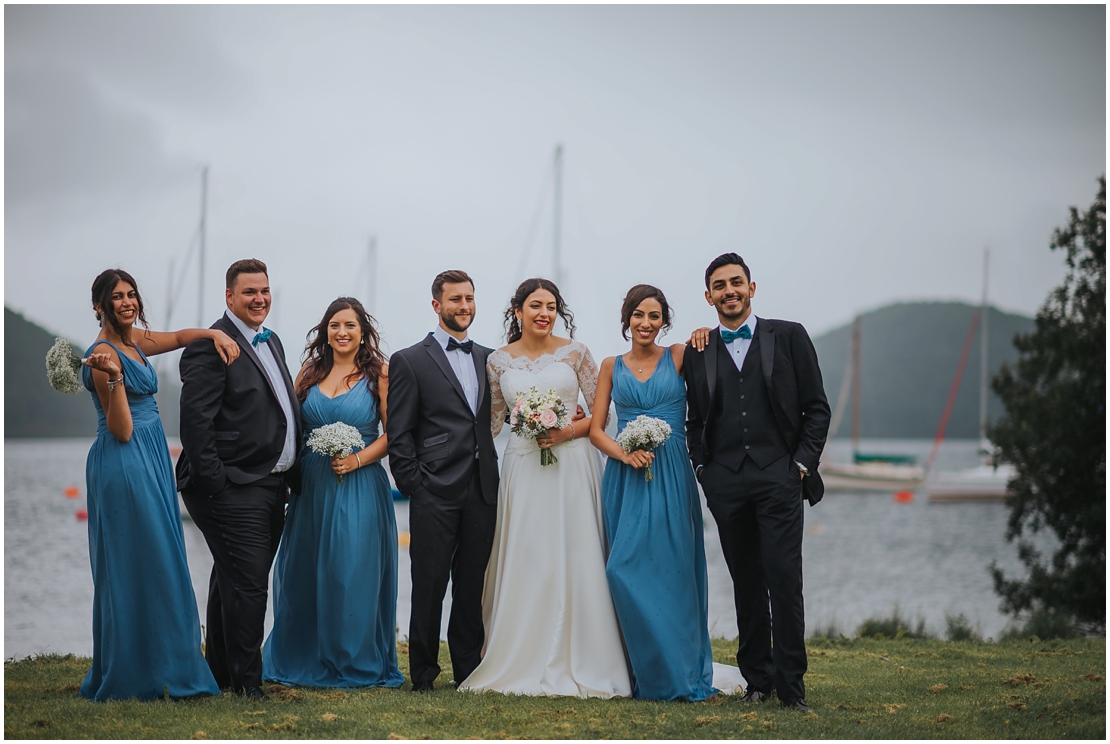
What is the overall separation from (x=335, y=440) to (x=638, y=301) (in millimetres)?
1964

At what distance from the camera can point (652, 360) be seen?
5746mm

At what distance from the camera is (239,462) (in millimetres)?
5320

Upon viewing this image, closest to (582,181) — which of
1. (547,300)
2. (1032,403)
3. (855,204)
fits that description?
(855,204)

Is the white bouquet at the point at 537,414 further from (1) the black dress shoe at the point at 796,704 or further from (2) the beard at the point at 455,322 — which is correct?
(1) the black dress shoe at the point at 796,704

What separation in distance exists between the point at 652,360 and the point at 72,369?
320 centimetres

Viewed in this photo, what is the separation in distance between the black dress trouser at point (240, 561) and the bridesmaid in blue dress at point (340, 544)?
554mm

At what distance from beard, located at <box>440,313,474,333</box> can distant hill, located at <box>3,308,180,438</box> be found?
86.7 feet

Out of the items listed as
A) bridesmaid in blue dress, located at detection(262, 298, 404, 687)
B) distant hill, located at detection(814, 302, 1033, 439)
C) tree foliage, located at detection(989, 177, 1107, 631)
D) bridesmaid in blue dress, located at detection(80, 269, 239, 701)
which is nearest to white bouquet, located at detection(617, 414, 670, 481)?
bridesmaid in blue dress, located at detection(262, 298, 404, 687)

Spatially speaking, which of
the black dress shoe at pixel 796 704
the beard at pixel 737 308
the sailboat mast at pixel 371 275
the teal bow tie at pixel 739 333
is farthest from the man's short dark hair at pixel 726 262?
the sailboat mast at pixel 371 275

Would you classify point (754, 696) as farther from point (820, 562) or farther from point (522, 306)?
point (820, 562)

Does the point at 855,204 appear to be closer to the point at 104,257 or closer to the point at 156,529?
the point at 104,257

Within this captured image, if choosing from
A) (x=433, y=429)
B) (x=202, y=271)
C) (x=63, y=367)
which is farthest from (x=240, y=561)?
(x=202, y=271)

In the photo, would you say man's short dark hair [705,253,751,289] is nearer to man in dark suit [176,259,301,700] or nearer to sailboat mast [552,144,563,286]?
man in dark suit [176,259,301,700]

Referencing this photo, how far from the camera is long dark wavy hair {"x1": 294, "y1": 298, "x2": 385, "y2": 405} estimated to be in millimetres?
6082
